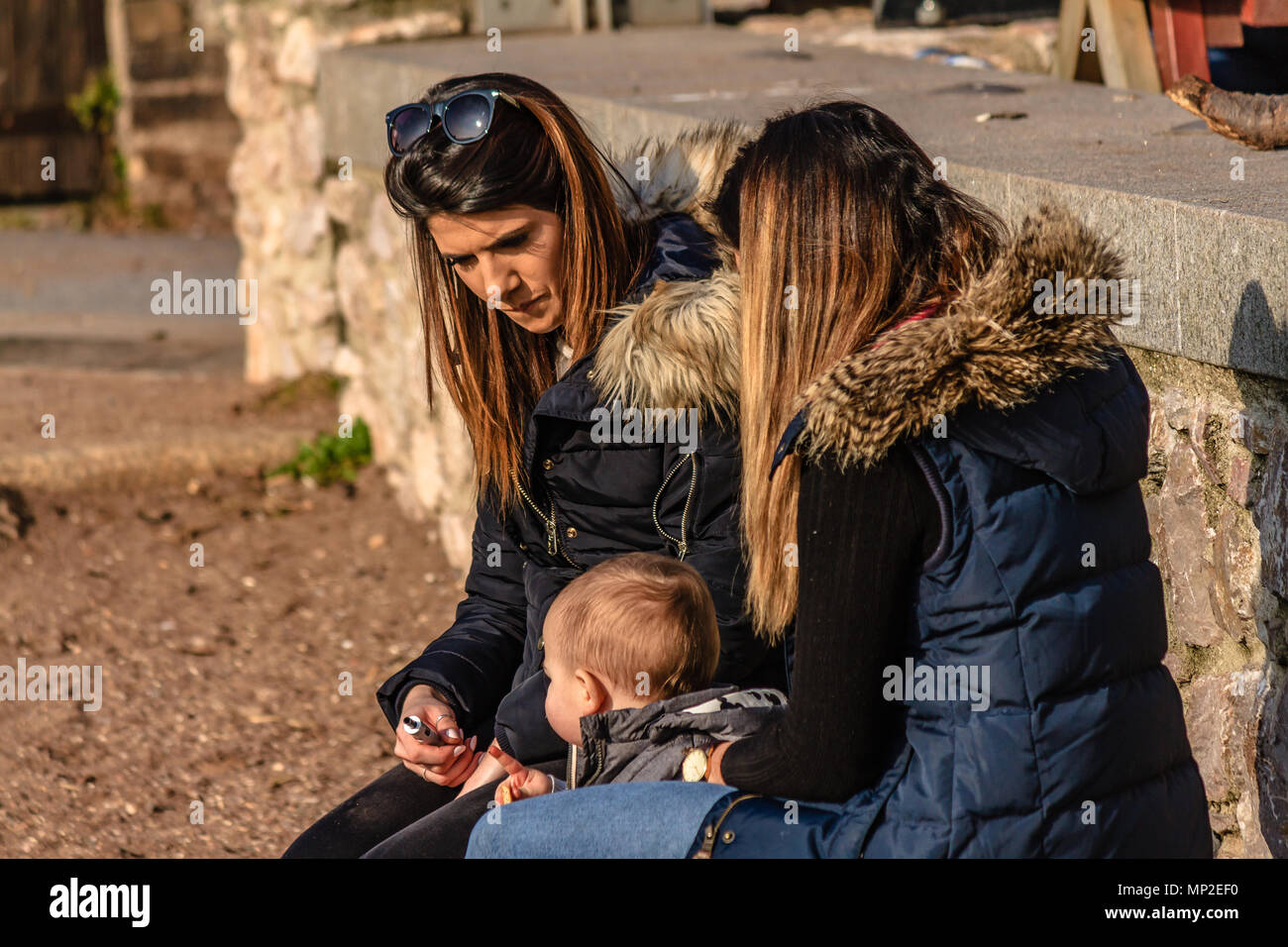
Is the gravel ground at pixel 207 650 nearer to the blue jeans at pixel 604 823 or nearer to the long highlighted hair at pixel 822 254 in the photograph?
the blue jeans at pixel 604 823

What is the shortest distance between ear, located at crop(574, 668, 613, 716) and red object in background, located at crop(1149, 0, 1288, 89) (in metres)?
3.09

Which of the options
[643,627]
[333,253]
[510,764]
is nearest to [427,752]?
[510,764]

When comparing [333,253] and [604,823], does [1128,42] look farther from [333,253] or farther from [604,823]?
[604,823]

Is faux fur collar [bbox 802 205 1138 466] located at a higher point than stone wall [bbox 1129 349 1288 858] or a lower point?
higher

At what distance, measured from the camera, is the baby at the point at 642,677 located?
200 centimetres

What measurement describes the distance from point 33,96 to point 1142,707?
10.3 meters

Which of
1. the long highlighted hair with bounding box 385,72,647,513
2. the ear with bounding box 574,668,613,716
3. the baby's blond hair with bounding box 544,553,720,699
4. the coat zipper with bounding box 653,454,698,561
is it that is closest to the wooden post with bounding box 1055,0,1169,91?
the long highlighted hair with bounding box 385,72,647,513

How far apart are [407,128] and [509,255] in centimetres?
27

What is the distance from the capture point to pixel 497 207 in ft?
7.80

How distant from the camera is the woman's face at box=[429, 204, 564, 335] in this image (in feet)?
7.88

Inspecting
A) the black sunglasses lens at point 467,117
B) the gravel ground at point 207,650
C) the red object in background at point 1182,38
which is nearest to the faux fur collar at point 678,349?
the black sunglasses lens at point 467,117

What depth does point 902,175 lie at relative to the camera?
1.83 meters

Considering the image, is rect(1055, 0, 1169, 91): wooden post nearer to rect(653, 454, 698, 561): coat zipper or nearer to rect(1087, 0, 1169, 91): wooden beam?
rect(1087, 0, 1169, 91): wooden beam
